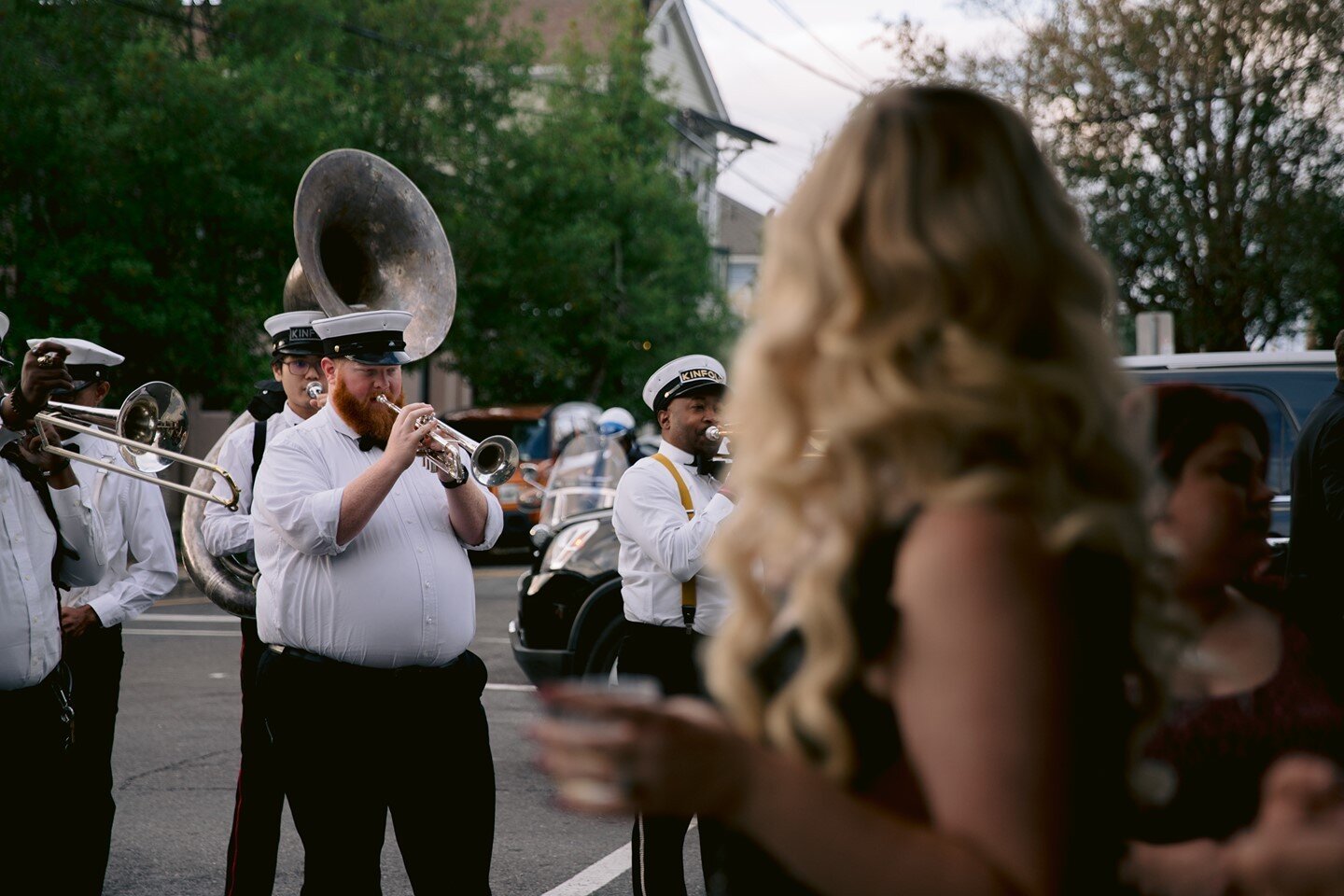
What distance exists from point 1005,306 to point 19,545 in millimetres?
3615

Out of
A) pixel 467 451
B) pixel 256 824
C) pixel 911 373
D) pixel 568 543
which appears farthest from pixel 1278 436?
pixel 911 373

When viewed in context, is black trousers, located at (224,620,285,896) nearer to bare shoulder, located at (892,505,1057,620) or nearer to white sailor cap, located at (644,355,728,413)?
white sailor cap, located at (644,355,728,413)

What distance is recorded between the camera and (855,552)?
4.70ft

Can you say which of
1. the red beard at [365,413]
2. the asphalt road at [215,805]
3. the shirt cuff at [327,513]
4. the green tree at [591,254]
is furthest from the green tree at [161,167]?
the shirt cuff at [327,513]

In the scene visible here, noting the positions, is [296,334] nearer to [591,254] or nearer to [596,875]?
[596,875]

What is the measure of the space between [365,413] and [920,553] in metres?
3.40

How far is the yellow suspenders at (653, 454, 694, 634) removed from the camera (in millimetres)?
4988

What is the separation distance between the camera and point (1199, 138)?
23953 millimetres

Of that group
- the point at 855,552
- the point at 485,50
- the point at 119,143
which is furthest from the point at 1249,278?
the point at 855,552

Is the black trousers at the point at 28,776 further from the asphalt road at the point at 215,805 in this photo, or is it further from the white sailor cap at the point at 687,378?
the white sailor cap at the point at 687,378

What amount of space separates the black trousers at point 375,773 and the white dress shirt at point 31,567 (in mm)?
644

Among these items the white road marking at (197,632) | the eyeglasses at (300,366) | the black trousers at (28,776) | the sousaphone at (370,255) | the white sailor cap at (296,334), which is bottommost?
the white road marking at (197,632)

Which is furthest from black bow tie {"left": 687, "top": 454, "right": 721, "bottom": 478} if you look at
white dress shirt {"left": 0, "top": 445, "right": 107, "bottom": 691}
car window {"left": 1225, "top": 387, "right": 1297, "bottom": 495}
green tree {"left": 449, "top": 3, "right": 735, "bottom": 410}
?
green tree {"left": 449, "top": 3, "right": 735, "bottom": 410}

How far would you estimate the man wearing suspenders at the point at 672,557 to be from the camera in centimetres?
483
